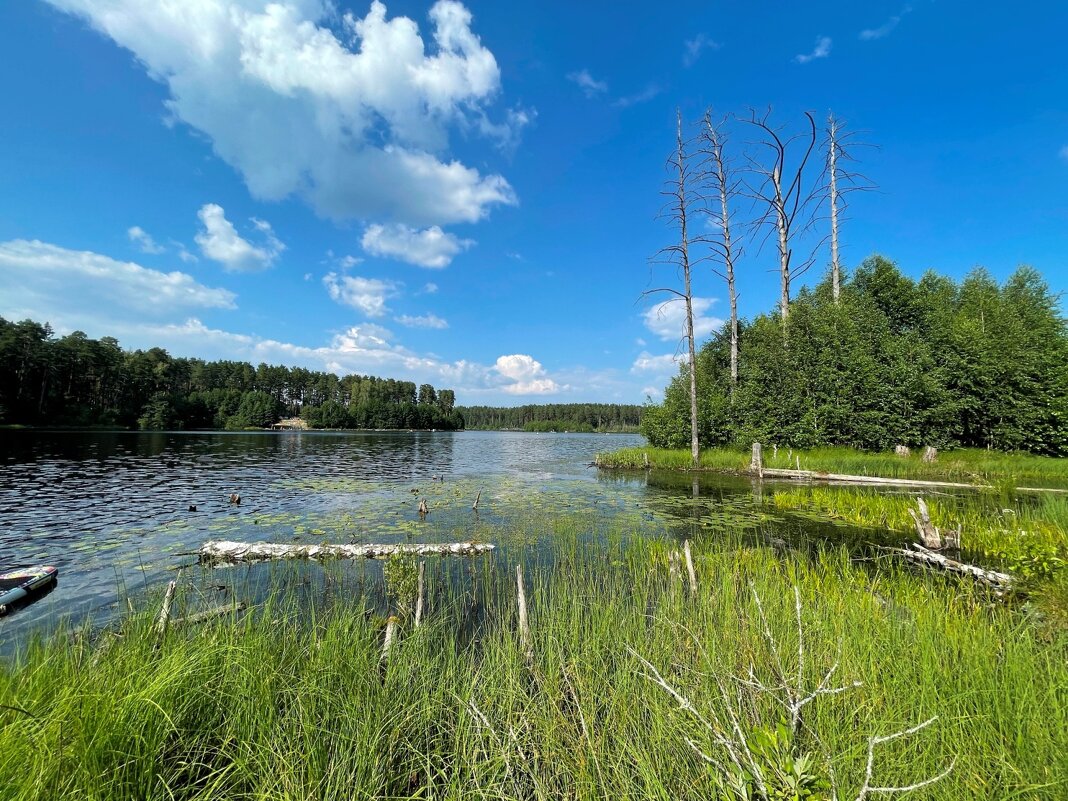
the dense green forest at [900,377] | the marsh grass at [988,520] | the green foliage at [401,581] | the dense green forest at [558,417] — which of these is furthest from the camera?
the dense green forest at [558,417]

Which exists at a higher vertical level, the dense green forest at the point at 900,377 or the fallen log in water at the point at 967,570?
the dense green forest at the point at 900,377

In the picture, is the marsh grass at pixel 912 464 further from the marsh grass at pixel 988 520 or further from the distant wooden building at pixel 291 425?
the distant wooden building at pixel 291 425

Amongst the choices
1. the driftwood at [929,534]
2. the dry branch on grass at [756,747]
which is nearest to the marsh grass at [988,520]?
the driftwood at [929,534]

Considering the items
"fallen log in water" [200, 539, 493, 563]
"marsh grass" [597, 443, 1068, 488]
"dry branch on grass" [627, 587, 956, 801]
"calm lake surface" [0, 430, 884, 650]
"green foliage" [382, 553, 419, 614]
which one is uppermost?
"dry branch on grass" [627, 587, 956, 801]

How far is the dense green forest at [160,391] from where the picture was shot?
67.2m

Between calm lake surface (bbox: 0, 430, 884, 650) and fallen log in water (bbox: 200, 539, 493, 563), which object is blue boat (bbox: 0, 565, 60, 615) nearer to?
calm lake surface (bbox: 0, 430, 884, 650)

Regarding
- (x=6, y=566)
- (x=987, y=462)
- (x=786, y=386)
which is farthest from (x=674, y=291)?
(x=6, y=566)

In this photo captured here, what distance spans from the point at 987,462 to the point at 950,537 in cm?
1779

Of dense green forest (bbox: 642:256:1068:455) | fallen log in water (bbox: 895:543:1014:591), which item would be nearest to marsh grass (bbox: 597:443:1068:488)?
dense green forest (bbox: 642:256:1068:455)

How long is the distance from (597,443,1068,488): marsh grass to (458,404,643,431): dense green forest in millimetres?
129495

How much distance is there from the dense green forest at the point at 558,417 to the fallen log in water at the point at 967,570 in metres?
148

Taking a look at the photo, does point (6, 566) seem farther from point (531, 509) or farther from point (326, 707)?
point (531, 509)

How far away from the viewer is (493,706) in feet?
12.9

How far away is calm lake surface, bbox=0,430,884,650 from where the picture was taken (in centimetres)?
938
